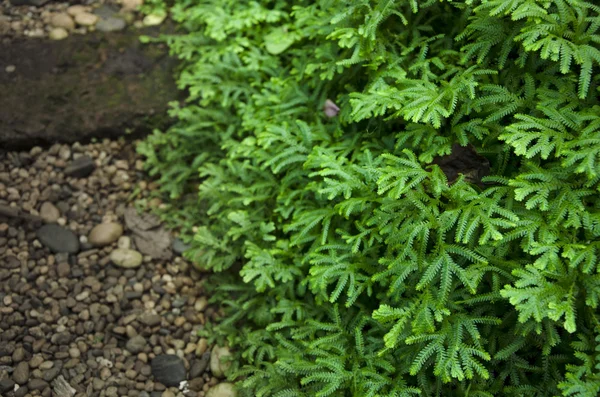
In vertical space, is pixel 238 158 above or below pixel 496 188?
below

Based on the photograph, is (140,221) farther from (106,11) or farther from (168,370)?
(106,11)

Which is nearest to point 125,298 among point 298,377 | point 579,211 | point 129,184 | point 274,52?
point 129,184

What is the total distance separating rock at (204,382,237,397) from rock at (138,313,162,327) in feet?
2.32

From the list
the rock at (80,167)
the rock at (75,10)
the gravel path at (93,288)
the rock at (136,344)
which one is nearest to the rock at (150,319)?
the gravel path at (93,288)

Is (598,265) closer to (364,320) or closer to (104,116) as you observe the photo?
(364,320)

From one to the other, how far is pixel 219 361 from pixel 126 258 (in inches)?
47.9

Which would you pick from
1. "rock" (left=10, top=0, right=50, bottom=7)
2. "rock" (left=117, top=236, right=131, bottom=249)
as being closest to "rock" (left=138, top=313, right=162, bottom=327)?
"rock" (left=117, top=236, right=131, bottom=249)

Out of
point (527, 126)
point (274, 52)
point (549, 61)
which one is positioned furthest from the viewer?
point (274, 52)

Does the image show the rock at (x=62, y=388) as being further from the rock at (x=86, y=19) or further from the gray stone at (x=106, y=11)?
the gray stone at (x=106, y=11)

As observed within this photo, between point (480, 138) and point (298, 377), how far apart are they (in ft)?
6.40

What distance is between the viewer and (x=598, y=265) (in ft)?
10.3

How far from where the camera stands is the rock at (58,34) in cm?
598

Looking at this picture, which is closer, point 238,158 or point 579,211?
point 579,211

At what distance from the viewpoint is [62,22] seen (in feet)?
20.2
